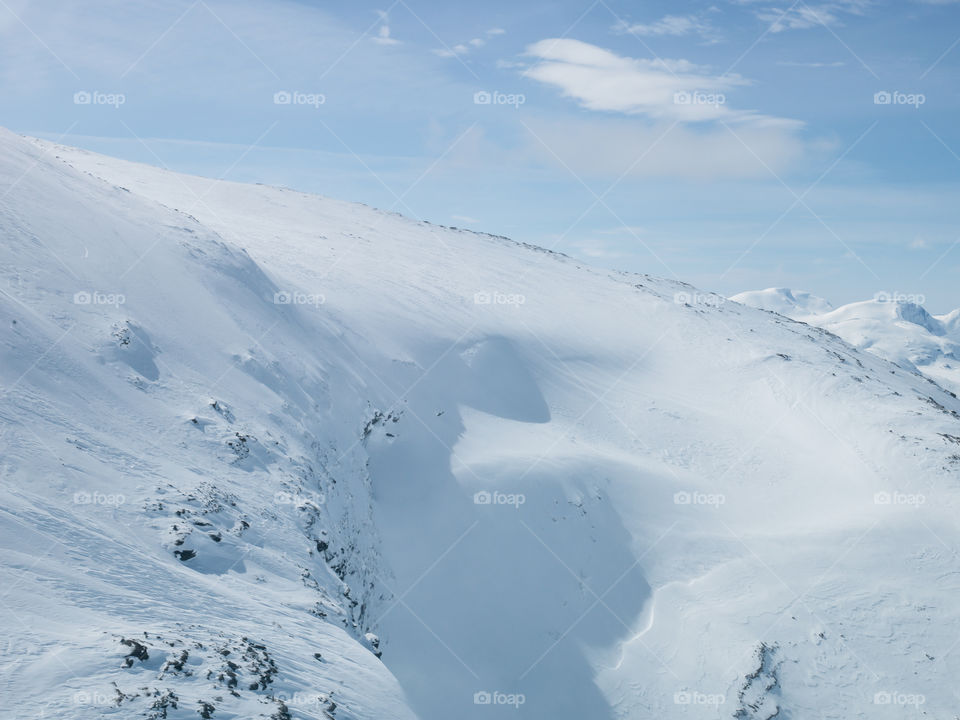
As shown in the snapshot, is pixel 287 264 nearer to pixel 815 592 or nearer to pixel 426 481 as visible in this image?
pixel 426 481

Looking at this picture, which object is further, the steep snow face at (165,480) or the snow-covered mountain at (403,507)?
the snow-covered mountain at (403,507)

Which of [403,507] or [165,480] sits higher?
[165,480]

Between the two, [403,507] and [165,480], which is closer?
[165,480]

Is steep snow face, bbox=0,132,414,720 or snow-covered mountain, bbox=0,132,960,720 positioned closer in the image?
steep snow face, bbox=0,132,414,720

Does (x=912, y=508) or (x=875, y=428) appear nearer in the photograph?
(x=912, y=508)

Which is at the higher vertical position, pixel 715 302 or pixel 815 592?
pixel 715 302

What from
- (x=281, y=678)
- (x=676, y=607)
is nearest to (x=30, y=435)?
(x=281, y=678)

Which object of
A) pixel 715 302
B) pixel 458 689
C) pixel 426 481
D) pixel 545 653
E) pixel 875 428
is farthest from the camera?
pixel 715 302

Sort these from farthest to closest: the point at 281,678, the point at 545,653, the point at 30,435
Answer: the point at 545,653 < the point at 30,435 < the point at 281,678
